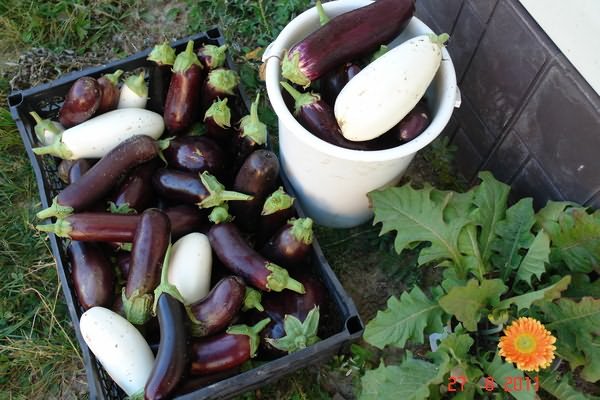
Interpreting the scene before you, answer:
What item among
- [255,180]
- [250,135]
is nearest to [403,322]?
[255,180]

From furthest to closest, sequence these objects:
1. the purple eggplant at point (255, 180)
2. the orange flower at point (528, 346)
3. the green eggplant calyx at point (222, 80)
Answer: the green eggplant calyx at point (222, 80)
the purple eggplant at point (255, 180)
the orange flower at point (528, 346)

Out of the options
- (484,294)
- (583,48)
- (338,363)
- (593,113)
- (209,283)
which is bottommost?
(338,363)

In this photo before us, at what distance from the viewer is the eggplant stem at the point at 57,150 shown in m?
1.59

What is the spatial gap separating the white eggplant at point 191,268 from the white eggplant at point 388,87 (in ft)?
1.52

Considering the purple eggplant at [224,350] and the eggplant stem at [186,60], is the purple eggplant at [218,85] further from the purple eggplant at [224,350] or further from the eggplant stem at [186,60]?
the purple eggplant at [224,350]

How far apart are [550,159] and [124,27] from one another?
1.53m

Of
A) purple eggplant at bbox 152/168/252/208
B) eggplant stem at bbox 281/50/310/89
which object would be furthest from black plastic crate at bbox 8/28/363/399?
eggplant stem at bbox 281/50/310/89

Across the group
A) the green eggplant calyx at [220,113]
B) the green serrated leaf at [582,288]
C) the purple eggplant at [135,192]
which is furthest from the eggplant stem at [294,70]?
the green serrated leaf at [582,288]

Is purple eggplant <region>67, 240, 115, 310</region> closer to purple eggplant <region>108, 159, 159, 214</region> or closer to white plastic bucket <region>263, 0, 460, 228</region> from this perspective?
purple eggplant <region>108, 159, 159, 214</region>

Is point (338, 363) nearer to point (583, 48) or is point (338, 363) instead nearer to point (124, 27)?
point (583, 48)

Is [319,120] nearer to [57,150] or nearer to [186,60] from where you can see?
[186,60]

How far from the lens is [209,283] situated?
1.49 meters

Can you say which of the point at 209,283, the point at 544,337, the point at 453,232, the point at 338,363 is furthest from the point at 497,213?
the point at 209,283

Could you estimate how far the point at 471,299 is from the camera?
1.30m
